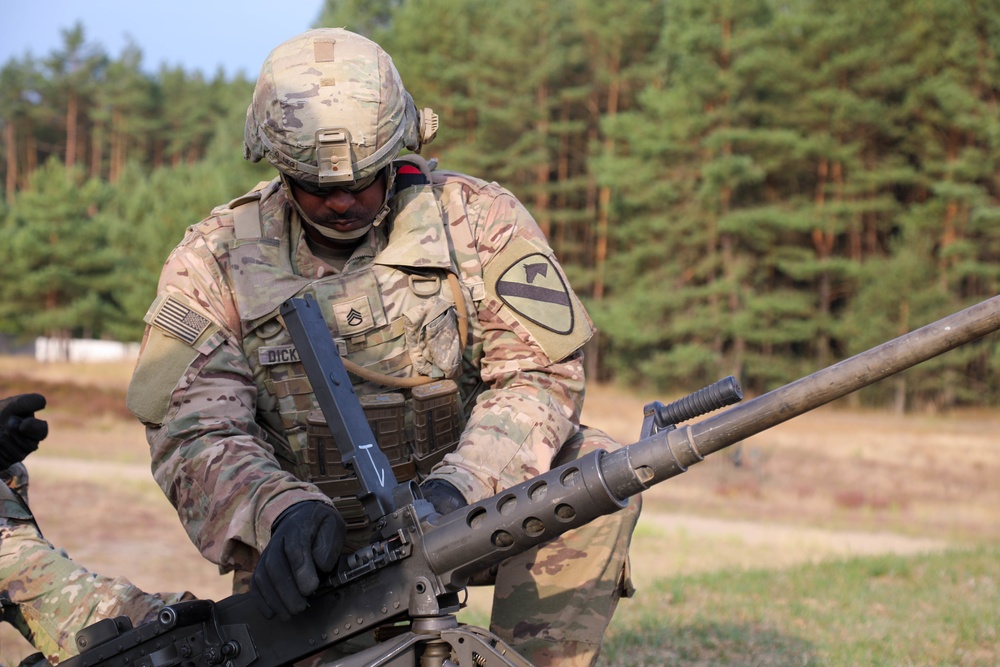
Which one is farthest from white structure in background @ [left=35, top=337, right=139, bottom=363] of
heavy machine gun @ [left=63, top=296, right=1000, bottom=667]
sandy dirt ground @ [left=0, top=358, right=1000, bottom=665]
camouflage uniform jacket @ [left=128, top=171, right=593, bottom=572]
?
heavy machine gun @ [left=63, top=296, right=1000, bottom=667]

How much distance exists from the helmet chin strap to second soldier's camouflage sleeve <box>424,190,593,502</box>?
1.14 feet

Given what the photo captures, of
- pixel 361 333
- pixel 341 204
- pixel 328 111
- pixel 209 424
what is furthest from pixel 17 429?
pixel 328 111

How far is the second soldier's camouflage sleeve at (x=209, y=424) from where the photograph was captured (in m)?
3.13

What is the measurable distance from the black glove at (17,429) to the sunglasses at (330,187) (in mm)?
1239

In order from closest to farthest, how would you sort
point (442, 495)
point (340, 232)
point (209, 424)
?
1. point (442, 495)
2. point (209, 424)
3. point (340, 232)

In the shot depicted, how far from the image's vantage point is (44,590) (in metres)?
3.87

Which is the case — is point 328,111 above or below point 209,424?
above

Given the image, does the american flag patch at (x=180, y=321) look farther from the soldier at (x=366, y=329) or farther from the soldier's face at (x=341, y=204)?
the soldier's face at (x=341, y=204)

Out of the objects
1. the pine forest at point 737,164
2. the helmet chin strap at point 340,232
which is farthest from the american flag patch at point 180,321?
the pine forest at point 737,164

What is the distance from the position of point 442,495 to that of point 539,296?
1070 millimetres

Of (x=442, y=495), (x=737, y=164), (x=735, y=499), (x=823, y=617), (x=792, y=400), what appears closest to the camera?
(x=792, y=400)

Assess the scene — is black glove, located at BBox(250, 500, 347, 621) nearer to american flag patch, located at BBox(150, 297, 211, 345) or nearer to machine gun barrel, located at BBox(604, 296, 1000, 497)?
machine gun barrel, located at BBox(604, 296, 1000, 497)

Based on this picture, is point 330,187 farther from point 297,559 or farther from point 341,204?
point 297,559

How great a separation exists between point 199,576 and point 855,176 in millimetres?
26943
